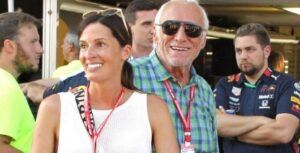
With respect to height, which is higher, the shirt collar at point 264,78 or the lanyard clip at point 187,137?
the shirt collar at point 264,78

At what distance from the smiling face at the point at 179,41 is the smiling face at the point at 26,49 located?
93 cm

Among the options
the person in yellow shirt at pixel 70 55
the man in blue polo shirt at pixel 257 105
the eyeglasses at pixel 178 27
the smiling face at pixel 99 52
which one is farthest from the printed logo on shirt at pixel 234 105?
the smiling face at pixel 99 52

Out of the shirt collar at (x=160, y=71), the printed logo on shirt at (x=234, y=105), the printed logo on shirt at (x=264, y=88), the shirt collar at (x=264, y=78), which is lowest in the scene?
the printed logo on shirt at (x=234, y=105)

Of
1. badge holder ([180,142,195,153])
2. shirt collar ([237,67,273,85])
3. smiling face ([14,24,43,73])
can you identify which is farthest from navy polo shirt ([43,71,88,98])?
shirt collar ([237,67,273,85])

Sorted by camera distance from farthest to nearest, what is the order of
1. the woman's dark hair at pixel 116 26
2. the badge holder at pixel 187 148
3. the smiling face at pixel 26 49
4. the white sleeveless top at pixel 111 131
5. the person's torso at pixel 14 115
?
1. the smiling face at pixel 26 49
2. the person's torso at pixel 14 115
3. the badge holder at pixel 187 148
4. the woman's dark hair at pixel 116 26
5. the white sleeveless top at pixel 111 131

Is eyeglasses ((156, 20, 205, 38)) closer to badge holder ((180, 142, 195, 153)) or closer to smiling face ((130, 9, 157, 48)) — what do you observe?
badge holder ((180, 142, 195, 153))

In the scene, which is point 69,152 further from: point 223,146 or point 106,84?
point 223,146

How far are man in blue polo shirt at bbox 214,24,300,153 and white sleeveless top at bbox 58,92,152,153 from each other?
5.37 ft

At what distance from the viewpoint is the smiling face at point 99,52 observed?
212 cm

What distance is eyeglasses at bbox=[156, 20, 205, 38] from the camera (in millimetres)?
2588

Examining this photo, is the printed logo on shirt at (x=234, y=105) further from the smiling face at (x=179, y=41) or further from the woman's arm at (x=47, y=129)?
the woman's arm at (x=47, y=129)

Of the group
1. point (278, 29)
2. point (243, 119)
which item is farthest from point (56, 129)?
point (278, 29)

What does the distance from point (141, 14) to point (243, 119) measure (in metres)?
0.94

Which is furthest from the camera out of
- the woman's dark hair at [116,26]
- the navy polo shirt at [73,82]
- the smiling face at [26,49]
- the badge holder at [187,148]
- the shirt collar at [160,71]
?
the smiling face at [26,49]
